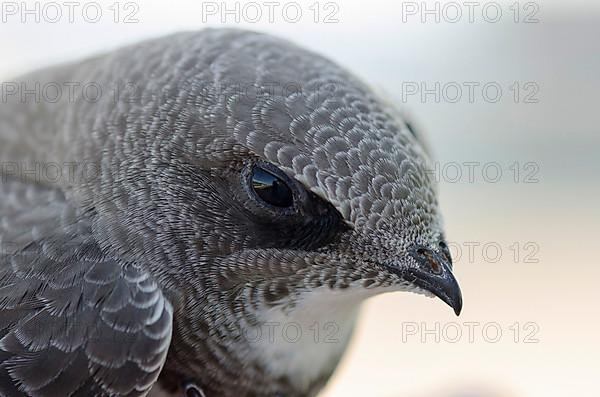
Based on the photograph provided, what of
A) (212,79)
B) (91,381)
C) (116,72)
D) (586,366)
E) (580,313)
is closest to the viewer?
(91,381)

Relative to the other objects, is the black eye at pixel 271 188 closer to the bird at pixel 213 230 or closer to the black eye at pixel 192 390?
the bird at pixel 213 230

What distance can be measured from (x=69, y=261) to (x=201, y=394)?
396mm

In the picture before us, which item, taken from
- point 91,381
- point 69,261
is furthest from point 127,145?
point 91,381

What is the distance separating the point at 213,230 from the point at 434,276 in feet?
1.41

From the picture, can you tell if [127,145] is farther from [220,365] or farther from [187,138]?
[220,365]

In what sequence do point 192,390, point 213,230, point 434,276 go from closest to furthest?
point 434,276, point 213,230, point 192,390

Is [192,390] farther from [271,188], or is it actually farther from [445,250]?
[445,250]

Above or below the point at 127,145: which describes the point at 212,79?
above

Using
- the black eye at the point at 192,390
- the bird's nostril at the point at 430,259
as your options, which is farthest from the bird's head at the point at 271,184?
the black eye at the point at 192,390

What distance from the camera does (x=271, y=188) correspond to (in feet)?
4.46

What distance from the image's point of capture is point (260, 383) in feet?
5.26

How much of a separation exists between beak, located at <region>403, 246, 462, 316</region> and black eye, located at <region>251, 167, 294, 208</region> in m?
0.24

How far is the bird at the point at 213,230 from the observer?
4.38 ft

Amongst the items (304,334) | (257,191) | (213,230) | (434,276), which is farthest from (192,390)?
(434,276)
